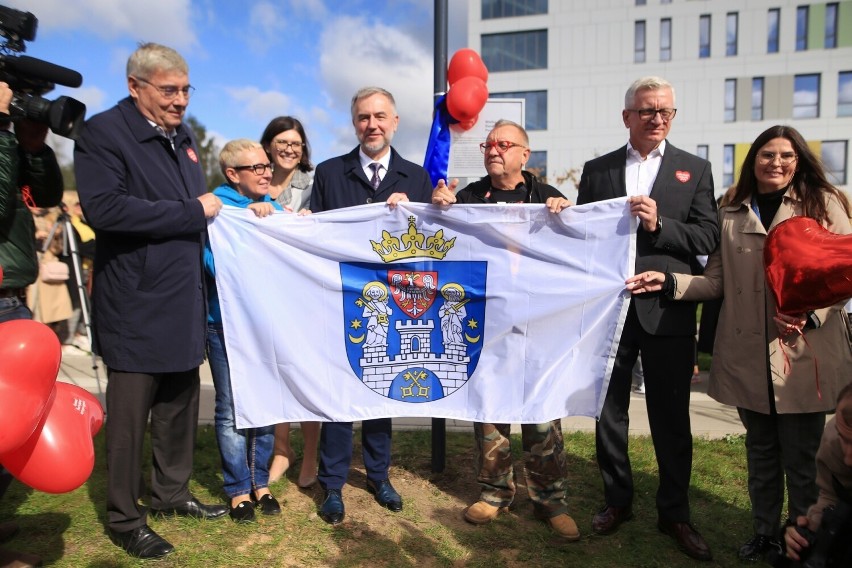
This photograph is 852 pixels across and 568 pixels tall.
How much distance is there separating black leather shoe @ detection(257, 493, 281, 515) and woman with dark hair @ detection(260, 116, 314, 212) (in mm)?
1794

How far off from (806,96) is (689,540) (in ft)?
119

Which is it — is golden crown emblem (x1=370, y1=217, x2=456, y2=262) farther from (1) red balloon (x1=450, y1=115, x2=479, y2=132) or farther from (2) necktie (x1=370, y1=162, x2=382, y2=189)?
(1) red balloon (x1=450, y1=115, x2=479, y2=132)

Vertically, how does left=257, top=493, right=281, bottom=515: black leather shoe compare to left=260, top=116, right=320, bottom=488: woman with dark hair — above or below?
below

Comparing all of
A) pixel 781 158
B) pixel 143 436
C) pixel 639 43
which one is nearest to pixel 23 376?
Result: pixel 143 436

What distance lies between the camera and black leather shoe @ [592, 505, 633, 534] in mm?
3447

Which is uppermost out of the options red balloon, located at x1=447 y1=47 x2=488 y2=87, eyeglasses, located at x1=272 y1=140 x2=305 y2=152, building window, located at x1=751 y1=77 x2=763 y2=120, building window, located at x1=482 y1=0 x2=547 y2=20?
building window, located at x1=482 y1=0 x2=547 y2=20

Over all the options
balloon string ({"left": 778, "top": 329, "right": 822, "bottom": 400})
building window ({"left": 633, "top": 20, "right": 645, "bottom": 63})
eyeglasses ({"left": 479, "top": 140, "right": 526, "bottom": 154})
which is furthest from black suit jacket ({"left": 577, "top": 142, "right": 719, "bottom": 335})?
building window ({"left": 633, "top": 20, "right": 645, "bottom": 63})

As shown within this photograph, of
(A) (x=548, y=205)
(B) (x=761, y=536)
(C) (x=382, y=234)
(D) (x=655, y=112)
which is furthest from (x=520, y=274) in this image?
(B) (x=761, y=536)

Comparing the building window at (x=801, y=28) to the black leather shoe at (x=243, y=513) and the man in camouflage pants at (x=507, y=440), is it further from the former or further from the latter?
the black leather shoe at (x=243, y=513)

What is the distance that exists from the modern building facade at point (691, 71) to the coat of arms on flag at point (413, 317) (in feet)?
92.2

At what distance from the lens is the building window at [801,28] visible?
31.8 m

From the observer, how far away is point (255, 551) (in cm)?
322

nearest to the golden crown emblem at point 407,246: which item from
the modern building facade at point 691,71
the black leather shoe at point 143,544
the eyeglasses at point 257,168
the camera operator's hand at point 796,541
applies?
the eyeglasses at point 257,168

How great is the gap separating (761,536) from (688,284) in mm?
1358
